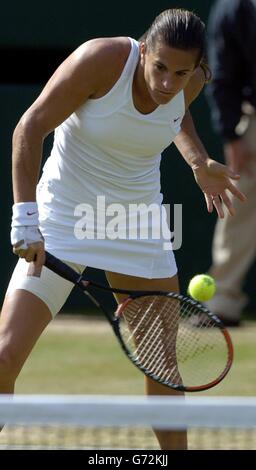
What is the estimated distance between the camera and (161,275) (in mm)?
3965

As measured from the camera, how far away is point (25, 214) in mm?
3574

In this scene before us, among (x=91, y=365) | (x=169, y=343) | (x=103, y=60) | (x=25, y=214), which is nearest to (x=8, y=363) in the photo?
(x=25, y=214)

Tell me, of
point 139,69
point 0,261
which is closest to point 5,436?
point 139,69

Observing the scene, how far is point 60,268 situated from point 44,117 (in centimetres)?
46

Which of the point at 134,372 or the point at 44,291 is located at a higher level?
the point at 44,291

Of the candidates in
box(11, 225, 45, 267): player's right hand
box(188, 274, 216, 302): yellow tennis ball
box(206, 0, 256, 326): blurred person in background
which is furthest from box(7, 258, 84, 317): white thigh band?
box(206, 0, 256, 326): blurred person in background

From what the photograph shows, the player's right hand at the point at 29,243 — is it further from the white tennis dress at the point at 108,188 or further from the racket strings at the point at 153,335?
the racket strings at the point at 153,335

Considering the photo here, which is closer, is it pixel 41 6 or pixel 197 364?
pixel 197 364

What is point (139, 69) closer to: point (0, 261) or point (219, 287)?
point (219, 287)

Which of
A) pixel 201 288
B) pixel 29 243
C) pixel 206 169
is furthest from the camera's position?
pixel 201 288

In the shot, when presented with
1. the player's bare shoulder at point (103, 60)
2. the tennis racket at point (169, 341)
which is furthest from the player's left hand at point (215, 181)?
the player's bare shoulder at point (103, 60)

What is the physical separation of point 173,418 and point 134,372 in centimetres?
391

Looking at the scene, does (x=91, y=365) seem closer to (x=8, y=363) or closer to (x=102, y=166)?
(x=102, y=166)

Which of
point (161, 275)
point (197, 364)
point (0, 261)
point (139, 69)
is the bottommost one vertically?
point (0, 261)
